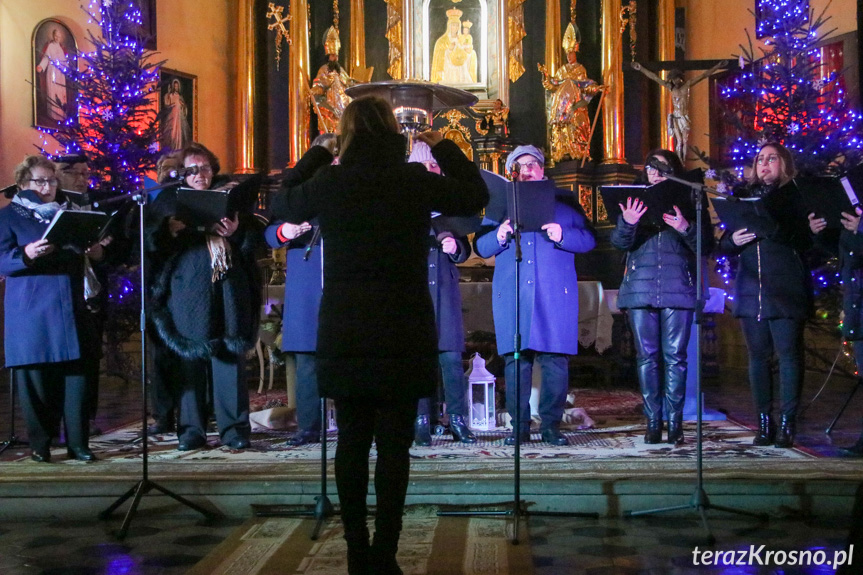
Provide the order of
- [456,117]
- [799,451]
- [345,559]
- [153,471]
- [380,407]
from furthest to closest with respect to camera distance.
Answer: [456,117] < [799,451] < [153,471] < [345,559] < [380,407]

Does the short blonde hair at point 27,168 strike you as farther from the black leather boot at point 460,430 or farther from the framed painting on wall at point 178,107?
the framed painting on wall at point 178,107

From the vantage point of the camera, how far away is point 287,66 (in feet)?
38.5

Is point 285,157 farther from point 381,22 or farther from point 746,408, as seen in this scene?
point 746,408

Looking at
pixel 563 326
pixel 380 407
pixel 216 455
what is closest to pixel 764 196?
pixel 563 326

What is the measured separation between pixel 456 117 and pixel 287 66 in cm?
223

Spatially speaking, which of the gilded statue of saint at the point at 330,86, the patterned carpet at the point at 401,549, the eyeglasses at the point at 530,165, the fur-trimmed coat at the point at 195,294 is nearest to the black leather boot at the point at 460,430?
the fur-trimmed coat at the point at 195,294

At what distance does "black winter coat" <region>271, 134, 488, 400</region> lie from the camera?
291 cm

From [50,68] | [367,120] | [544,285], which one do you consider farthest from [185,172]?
[50,68]

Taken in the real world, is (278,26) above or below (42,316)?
above

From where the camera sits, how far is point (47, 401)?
4.84 meters

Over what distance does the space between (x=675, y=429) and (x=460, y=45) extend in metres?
7.44

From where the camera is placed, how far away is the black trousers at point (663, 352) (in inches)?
196

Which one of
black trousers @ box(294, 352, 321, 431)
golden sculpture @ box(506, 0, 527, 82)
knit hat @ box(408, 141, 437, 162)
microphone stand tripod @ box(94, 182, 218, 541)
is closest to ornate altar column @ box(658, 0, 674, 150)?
golden sculpture @ box(506, 0, 527, 82)

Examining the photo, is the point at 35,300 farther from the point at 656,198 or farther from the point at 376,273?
the point at 656,198
